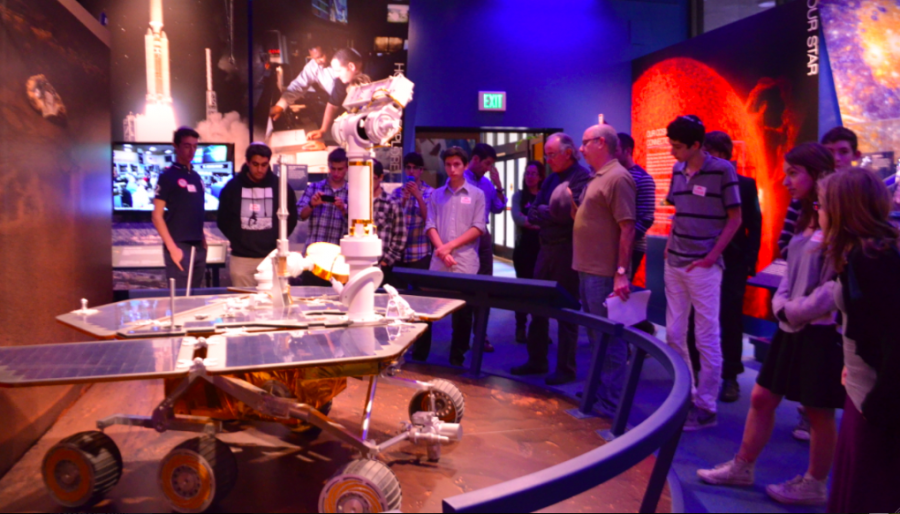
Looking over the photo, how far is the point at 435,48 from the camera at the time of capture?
7.30 meters

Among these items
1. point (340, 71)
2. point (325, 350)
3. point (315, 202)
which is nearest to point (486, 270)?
point (315, 202)

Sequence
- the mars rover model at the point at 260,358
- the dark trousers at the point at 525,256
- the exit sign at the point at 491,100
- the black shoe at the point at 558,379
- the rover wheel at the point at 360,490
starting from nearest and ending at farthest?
the mars rover model at the point at 260,358, the rover wheel at the point at 360,490, the black shoe at the point at 558,379, the dark trousers at the point at 525,256, the exit sign at the point at 491,100

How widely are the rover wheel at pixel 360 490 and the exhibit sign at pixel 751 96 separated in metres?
Result: 4.96

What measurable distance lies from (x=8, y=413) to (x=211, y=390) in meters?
1.10

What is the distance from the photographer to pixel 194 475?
2.30 m

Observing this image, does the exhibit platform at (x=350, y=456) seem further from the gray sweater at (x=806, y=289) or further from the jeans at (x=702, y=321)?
the gray sweater at (x=806, y=289)

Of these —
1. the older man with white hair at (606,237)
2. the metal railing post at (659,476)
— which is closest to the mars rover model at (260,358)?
the metal railing post at (659,476)

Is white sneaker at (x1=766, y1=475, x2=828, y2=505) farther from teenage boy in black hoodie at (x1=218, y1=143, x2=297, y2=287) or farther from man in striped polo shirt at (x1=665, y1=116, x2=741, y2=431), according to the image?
teenage boy in black hoodie at (x1=218, y1=143, x2=297, y2=287)

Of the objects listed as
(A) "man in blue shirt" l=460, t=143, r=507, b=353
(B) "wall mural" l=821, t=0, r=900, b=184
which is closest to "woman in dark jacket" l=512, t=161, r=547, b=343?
(A) "man in blue shirt" l=460, t=143, r=507, b=353

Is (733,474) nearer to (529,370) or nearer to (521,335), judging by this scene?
(529,370)

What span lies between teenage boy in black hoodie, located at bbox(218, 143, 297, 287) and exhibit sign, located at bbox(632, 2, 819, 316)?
4.47 meters

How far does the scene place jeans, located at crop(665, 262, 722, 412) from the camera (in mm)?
3521

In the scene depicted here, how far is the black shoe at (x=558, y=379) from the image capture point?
168 inches

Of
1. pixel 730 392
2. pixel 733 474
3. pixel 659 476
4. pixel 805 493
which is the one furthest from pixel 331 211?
pixel 659 476
